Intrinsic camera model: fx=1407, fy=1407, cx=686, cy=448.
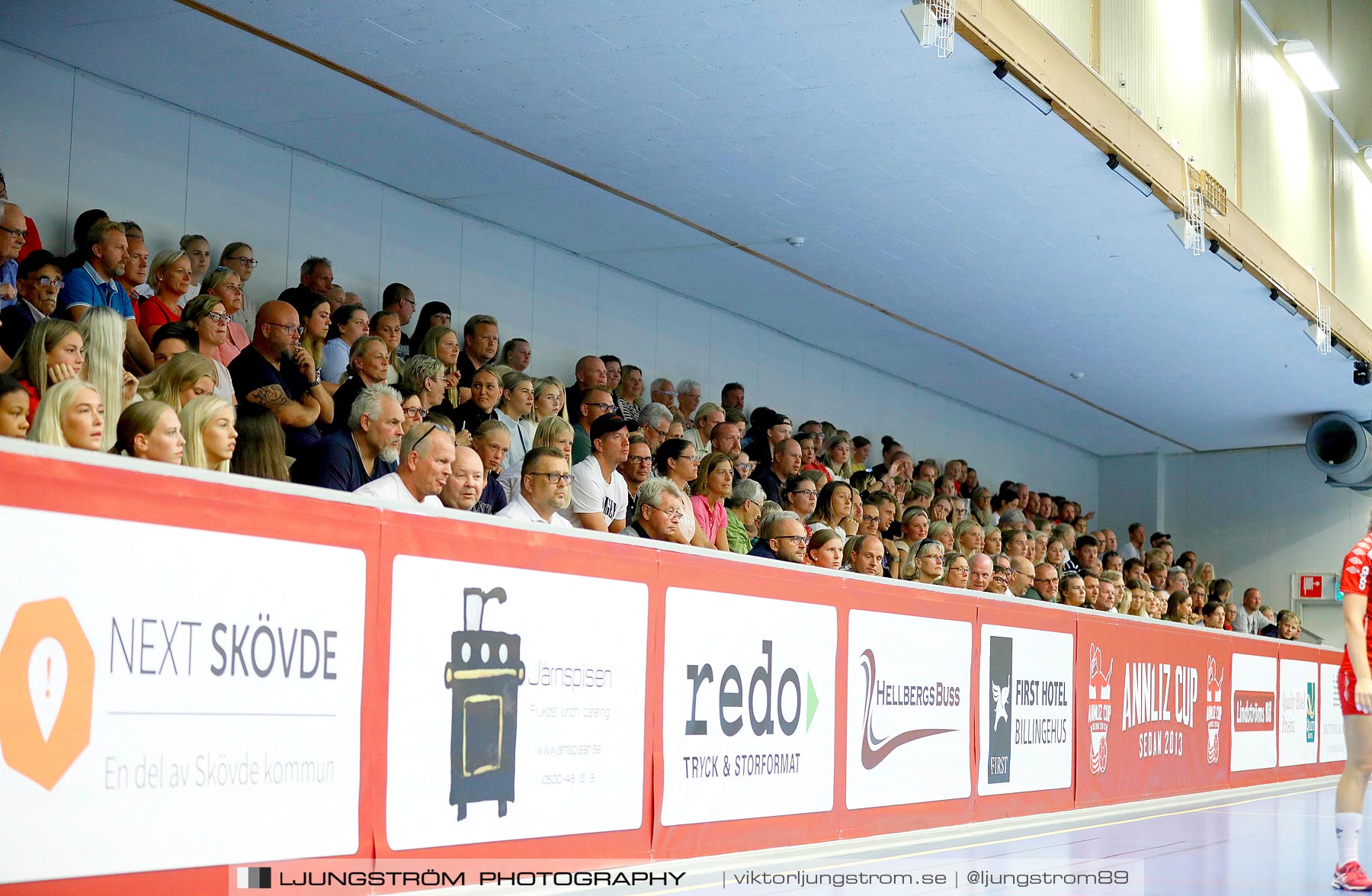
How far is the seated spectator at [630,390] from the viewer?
36.8ft

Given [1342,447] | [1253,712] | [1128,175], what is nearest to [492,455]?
[1128,175]

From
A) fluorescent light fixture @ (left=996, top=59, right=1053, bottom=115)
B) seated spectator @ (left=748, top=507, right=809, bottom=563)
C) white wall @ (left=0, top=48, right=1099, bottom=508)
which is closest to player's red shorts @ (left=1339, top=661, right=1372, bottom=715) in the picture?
seated spectator @ (left=748, top=507, right=809, bottom=563)

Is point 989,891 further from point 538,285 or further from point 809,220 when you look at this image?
point 538,285

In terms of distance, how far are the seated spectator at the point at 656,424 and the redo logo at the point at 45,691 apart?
712cm

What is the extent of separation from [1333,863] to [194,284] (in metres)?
7.20

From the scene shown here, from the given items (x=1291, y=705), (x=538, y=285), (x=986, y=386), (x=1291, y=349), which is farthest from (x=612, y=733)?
(x=986, y=386)

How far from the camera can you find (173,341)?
6980 millimetres

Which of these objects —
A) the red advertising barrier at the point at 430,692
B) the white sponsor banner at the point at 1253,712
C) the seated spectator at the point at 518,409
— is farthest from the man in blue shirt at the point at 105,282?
the white sponsor banner at the point at 1253,712

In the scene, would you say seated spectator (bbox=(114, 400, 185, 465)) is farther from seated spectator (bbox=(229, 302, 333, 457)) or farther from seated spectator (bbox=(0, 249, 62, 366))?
seated spectator (bbox=(0, 249, 62, 366))

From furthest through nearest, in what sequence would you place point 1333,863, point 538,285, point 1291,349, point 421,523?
point 1291,349
point 538,285
point 1333,863
point 421,523

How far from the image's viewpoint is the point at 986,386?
59.6ft

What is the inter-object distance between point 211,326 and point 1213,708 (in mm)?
8334

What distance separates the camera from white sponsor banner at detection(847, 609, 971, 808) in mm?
6754

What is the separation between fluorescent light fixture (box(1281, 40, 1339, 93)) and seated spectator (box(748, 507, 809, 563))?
10.0 m
